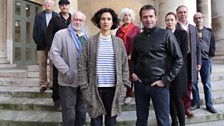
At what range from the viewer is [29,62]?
38.1 ft

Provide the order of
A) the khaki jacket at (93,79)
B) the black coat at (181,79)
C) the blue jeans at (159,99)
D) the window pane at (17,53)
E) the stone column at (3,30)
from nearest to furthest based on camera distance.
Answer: the khaki jacket at (93,79)
the blue jeans at (159,99)
the black coat at (181,79)
the stone column at (3,30)
the window pane at (17,53)

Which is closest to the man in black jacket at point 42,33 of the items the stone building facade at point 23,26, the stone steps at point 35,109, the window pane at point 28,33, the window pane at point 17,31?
the stone steps at point 35,109

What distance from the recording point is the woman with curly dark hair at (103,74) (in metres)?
3.26

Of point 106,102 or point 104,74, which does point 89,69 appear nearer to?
point 104,74

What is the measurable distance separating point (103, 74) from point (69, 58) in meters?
0.68

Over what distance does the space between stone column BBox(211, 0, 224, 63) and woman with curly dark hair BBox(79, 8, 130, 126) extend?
900 cm

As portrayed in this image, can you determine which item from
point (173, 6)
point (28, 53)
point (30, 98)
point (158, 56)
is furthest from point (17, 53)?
point (158, 56)

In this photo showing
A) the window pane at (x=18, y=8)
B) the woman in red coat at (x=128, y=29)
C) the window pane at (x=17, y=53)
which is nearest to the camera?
the woman in red coat at (x=128, y=29)

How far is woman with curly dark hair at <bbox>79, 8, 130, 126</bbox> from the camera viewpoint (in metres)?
3.26

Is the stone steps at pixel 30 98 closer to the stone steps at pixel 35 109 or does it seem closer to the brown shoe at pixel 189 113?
the stone steps at pixel 35 109

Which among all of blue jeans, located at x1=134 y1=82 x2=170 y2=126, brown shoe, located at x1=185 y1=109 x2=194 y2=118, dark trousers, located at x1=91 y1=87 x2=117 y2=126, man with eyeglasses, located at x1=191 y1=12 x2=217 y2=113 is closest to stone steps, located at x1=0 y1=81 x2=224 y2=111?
man with eyeglasses, located at x1=191 y1=12 x2=217 y2=113

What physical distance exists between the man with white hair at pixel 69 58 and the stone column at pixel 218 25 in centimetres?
879

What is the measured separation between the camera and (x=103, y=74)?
3271mm

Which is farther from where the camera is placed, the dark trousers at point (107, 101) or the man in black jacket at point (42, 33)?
the man in black jacket at point (42, 33)
